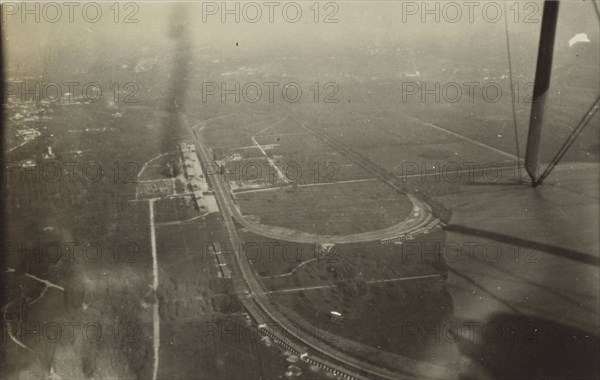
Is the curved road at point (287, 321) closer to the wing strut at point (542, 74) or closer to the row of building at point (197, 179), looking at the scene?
the row of building at point (197, 179)

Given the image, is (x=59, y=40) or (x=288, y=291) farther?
(x=59, y=40)

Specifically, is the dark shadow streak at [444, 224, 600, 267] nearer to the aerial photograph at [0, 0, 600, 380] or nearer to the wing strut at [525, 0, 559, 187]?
the aerial photograph at [0, 0, 600, 380]

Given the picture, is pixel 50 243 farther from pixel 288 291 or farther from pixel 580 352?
pixel 580 352

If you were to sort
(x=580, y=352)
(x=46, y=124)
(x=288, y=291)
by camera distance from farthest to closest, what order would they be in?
1. (x=46, y=124)
2. (x=288, y=291)
3. (x=580, y=352)

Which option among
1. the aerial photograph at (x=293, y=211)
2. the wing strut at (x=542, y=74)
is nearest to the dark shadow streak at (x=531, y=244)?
the aerial photograph at (x=293, y=211)

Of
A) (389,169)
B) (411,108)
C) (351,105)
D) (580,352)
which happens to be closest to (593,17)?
(411,108)

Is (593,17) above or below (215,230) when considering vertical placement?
above

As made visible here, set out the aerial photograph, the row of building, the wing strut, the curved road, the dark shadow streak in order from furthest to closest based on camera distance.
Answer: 1. the row of building
2. the wing strut
3. the dark shadow streak
4. the aerial photograph
5. the curved road

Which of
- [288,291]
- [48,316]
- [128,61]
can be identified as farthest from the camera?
[128,61]

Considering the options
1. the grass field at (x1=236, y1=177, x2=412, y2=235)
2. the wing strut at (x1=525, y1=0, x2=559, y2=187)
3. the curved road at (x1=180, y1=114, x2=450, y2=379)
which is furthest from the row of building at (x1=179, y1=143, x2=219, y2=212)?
the wing strut at (x1=525, y1=0, x2=559, y2=187)
